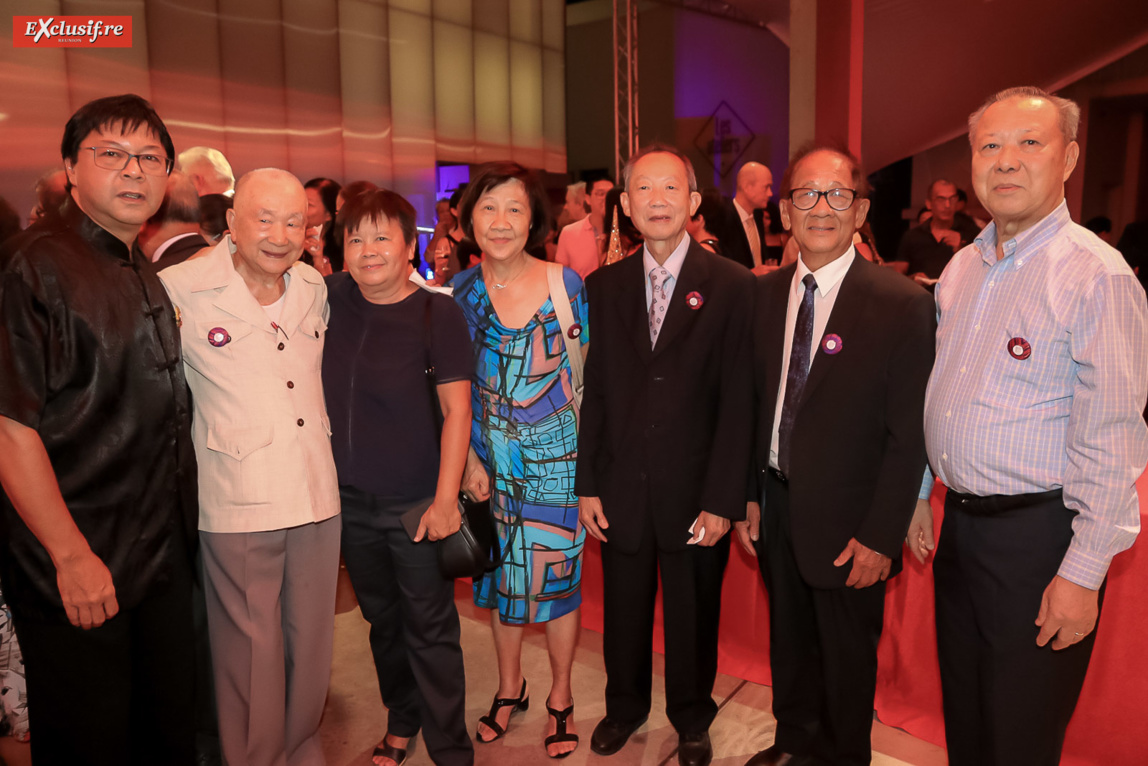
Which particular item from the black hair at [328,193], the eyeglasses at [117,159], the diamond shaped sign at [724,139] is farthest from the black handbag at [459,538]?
the diamond shaped sign at [724,139]

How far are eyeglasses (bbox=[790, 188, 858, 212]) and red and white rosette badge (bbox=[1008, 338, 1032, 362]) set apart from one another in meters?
0.58

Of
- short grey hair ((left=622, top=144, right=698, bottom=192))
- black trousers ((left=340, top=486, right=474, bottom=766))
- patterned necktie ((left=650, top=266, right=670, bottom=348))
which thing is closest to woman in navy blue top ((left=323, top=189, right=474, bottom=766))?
black trousers ((left=340, top=486, right=474, bottom=766))

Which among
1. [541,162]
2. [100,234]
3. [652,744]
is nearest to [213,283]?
[100,234]

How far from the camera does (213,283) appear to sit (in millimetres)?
1978

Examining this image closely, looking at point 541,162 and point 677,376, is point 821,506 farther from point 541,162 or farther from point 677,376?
point 541,162

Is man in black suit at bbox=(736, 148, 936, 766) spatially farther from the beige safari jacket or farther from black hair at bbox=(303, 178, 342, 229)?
black hair at bbox=(303, 178, 342, 229)

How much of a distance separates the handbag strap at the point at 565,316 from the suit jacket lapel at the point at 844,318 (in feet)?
2.42

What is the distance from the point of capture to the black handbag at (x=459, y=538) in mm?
2223

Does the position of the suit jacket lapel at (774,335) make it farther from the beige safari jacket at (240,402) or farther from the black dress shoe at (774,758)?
the beige safari jacket at (240,402)

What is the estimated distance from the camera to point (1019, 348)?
1.67 metres

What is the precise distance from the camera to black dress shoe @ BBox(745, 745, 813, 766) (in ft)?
7.72

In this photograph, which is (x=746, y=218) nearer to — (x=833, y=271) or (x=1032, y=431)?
(x=833, y=271)

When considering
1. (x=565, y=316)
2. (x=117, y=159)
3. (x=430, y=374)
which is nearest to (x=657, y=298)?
(x=565, y=316)

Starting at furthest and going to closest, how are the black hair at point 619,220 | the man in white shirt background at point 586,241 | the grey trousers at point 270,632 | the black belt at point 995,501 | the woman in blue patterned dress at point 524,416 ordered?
the man in white shirt background at point 586,241 < the black hair at point 619,220 < the woman in blue patterned dress at point 524,416 < the grey trousers at point 270,632 < the black belt at point 995,501
